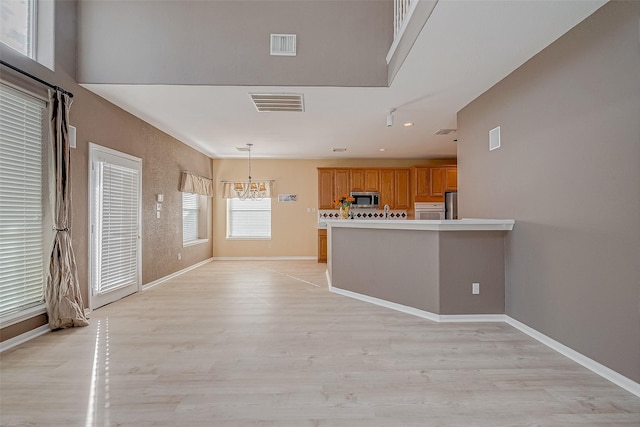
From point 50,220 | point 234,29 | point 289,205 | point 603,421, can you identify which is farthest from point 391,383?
point 289,205

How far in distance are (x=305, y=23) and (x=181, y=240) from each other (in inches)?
183

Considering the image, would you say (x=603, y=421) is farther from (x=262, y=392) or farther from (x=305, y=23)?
(x=305, y=23)

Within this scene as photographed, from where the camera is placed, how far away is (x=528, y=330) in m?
3.00

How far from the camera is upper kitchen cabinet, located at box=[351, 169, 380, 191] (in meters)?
7.50

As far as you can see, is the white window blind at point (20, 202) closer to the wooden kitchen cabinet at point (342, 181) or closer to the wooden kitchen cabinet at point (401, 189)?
the wooden kitchen cabinet at point (342, 181)

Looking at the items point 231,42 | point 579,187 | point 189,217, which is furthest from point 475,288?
point 189,217

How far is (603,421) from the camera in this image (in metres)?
1.76

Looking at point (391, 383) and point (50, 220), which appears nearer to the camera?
point (391, 383)

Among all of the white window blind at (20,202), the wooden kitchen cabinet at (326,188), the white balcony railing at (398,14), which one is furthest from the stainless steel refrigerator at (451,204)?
the white window blind at (20,202)

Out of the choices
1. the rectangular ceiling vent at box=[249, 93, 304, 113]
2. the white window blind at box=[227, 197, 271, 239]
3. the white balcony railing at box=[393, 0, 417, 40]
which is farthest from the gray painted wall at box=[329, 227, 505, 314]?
the white window blind at box=[227, 197, 271, 239]

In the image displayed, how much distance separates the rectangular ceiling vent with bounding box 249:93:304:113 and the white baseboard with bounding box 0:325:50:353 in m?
3.26

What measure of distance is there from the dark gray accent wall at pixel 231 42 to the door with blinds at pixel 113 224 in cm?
108

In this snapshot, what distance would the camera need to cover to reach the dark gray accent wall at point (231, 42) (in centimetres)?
343

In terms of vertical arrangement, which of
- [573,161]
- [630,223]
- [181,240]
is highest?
[573,161]
